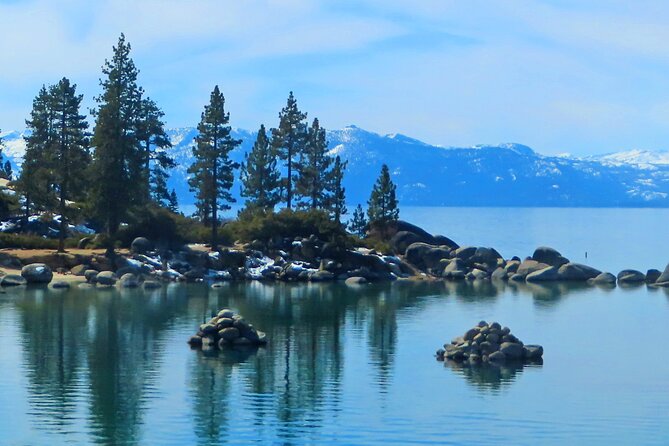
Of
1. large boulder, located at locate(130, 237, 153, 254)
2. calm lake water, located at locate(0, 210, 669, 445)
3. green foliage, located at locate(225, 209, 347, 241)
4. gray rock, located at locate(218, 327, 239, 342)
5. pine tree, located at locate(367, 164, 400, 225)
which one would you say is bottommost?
calm lake water, located at locate(0, 210, 669, 445)

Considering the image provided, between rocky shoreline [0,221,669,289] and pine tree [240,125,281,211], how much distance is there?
1154 cm

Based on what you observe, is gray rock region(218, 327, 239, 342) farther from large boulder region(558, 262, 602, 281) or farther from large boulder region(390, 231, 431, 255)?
large boulder region(390, 231, 431, 255)

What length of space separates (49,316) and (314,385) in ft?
80.1

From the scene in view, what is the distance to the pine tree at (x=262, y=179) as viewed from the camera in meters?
111

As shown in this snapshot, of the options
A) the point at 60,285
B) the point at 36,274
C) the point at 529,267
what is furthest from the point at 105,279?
the point at 529,267

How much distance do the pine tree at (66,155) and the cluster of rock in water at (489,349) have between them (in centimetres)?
4801

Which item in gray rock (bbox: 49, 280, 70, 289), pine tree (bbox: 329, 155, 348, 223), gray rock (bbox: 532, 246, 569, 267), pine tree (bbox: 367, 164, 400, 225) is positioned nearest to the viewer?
gray rock (bbox: 49, 280, 70, 289)

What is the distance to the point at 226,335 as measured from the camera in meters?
54.7

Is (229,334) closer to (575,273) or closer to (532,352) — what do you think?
(532,352)

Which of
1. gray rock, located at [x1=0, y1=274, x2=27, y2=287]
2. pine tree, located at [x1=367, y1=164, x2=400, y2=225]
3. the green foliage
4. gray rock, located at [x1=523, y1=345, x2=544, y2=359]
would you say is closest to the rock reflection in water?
gray rock, located at [x1=523, y1=345, x2=544, y2=359]

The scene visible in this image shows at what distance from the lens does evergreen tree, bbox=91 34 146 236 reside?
3612 inches

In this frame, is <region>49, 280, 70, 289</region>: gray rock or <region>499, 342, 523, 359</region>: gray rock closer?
<region>499, 342, 523, 359</region>: gray rock

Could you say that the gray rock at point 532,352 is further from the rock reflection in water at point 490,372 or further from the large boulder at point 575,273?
the large boulder at point 575,273

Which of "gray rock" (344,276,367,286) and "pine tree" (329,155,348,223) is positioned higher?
"pine tree" (329,155,348,223)
